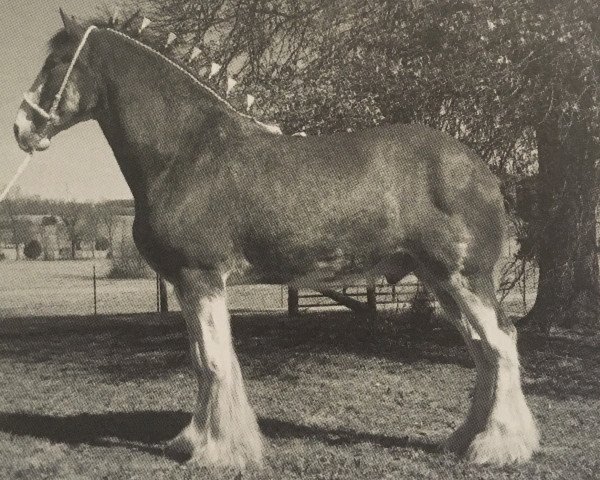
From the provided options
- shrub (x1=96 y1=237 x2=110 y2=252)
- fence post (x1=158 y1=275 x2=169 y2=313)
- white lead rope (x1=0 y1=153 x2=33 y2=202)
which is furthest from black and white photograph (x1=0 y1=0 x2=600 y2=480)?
shrub (x1=96 y1=237 x2=110 y2=252)

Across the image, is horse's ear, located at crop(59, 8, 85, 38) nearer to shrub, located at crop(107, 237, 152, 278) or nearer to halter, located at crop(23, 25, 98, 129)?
halter, located at crop(23, 25, 98, 129)

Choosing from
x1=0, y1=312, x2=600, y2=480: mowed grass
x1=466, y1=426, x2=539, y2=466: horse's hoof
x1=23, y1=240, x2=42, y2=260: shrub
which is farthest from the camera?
x1=23, y1=240, x2=42, y2=260: shrub

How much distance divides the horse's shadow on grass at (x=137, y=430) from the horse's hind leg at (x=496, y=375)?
63 centimetres

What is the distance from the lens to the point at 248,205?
4.06 m

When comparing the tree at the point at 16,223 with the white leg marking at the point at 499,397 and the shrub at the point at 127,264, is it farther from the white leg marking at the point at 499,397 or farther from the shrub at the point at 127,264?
the shrub at the point at 127,264

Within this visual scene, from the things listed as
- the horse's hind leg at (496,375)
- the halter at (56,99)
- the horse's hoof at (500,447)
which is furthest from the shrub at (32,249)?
the horse's hoof at (500,447)

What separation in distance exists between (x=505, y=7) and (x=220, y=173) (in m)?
3.69

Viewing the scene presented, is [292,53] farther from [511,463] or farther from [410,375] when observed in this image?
[511,463]

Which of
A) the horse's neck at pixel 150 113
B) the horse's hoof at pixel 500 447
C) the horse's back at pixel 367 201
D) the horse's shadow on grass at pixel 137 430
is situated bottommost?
the horse's shadow on grass at pixel 137 430

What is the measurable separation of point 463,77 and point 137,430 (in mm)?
4428

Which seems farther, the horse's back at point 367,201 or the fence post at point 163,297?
the fence post at point 163,297

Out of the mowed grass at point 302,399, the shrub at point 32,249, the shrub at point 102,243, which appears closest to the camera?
the mowed grass at point 302,399

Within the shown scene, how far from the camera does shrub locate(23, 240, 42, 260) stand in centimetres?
1042

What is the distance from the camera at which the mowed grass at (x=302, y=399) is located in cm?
440
